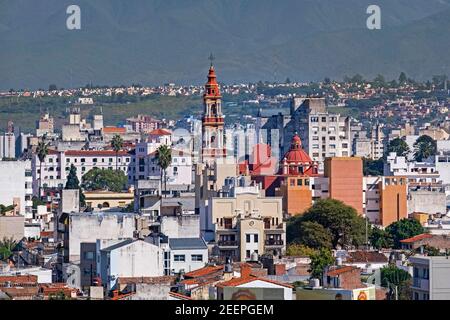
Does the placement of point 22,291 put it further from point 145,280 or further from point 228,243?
point 228,243

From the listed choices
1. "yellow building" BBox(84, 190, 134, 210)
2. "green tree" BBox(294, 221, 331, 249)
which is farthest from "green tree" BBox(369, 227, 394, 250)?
"yellow building" BBox(84, 190, 134, 210)

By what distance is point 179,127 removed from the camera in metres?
85.1

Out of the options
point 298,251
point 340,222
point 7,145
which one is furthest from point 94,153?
point 298,251

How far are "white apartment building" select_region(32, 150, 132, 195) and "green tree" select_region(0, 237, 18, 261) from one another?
29136 mm

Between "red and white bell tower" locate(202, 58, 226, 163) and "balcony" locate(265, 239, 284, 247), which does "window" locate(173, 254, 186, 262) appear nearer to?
"balcony" locate(265, 239, 284, 247)

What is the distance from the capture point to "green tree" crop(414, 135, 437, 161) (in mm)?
68250

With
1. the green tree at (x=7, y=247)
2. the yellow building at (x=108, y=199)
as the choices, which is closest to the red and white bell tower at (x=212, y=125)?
the yellow building at (x=108, y=199)

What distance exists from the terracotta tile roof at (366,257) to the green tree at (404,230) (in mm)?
6170

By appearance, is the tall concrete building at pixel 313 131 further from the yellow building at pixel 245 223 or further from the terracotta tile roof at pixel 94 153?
the yellow building at pixel 245 223

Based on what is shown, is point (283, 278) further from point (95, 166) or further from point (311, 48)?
point (311, 48)

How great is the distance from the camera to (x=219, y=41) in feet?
277

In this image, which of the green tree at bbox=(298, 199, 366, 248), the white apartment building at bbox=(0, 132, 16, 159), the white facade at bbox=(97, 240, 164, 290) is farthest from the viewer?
the white apartment building at bbox=(0, 132, 16, 159)

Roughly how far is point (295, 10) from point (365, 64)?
29.0 meters

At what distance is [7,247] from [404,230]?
22.7ft
